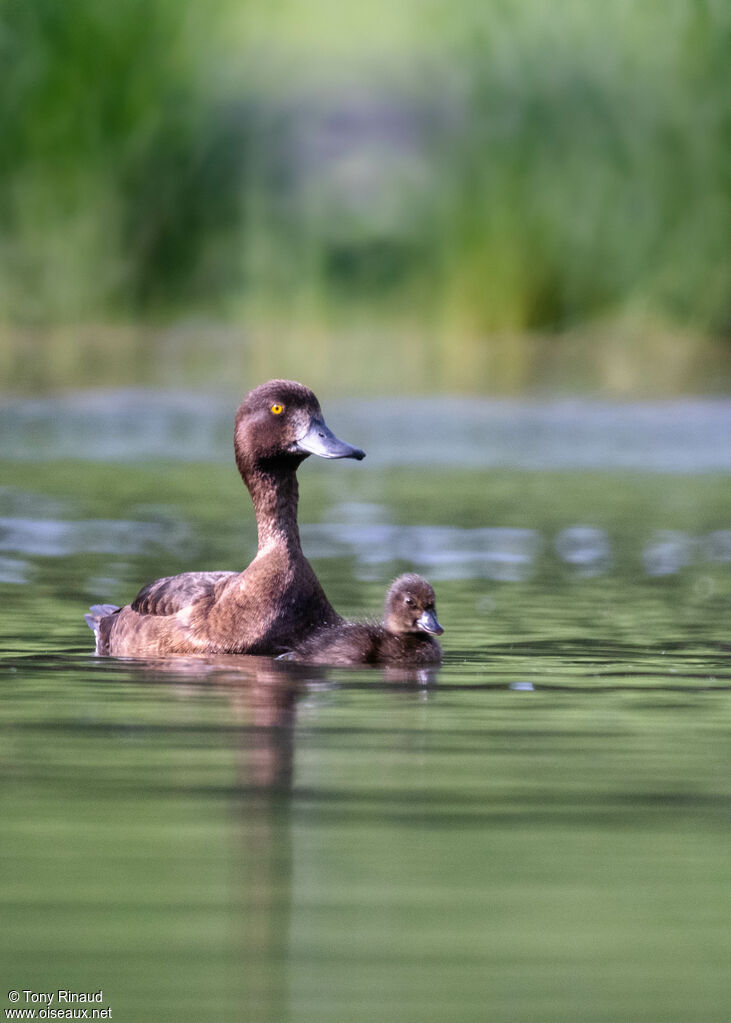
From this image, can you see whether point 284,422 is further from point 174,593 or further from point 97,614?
point 97,614

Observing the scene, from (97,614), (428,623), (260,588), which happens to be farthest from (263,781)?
(97,614)

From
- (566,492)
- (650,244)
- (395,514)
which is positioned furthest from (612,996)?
(650,244)

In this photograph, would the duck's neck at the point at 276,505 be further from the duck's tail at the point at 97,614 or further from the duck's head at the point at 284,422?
the duck's tail at the point at 97,614

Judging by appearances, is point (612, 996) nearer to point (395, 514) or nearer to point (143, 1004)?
point (143, 1004)

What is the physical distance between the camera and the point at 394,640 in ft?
22.7

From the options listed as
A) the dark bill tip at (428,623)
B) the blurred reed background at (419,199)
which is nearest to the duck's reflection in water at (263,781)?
the dark bill tip at (428,623)

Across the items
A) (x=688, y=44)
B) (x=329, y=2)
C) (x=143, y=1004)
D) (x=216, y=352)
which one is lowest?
(x=143, y=1004)

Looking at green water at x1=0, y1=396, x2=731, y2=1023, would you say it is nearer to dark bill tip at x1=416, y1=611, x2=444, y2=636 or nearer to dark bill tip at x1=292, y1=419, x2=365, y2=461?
dark bill tip at x1=416, y1=611, x2=444, y2=636

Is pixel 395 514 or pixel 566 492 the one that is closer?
pixel 395 514

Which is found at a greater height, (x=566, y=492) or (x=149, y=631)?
(x=566, y=492)

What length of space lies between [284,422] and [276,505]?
0.26 m

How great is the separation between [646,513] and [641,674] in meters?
5.31

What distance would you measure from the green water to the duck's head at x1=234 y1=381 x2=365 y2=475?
29.8 inches

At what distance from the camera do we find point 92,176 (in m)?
18.1
